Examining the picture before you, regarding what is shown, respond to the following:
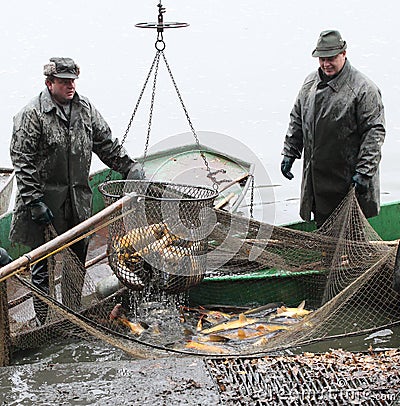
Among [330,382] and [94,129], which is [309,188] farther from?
[330,382]

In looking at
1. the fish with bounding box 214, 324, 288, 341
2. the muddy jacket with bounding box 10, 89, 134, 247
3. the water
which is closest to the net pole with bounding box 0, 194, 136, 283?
the muddy jacket with bounding box 10, 89, 134, 247

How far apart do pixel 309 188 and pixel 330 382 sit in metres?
3.00

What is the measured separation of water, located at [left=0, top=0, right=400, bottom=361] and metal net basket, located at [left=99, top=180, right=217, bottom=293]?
6.29 meters

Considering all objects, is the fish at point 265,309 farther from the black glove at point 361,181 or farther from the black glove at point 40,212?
the black glove at point 40,212

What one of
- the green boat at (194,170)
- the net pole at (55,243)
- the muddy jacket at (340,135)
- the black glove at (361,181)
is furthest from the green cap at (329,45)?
the green boat at (194,170)

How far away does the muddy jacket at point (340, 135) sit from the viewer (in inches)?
251

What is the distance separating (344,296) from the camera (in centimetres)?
552

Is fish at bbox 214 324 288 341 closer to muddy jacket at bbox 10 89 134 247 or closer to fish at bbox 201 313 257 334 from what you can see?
fish at bbox 201 313 257 334

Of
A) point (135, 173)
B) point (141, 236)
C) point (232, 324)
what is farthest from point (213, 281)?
point (135, 173)

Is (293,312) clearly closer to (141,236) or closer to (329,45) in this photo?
(141,236)

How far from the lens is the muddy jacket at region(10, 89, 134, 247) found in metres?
5.79

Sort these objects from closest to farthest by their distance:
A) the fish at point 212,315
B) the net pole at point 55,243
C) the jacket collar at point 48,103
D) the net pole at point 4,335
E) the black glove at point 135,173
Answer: the net pole at point 55,243 → the net pole at point 4,335 → the jacket collar at point 48,103 → the fish at point 212,315 → the black glove at point 135,173

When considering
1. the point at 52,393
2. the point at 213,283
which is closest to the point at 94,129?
the point at 213,283

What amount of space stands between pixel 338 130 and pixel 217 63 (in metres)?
17.9
